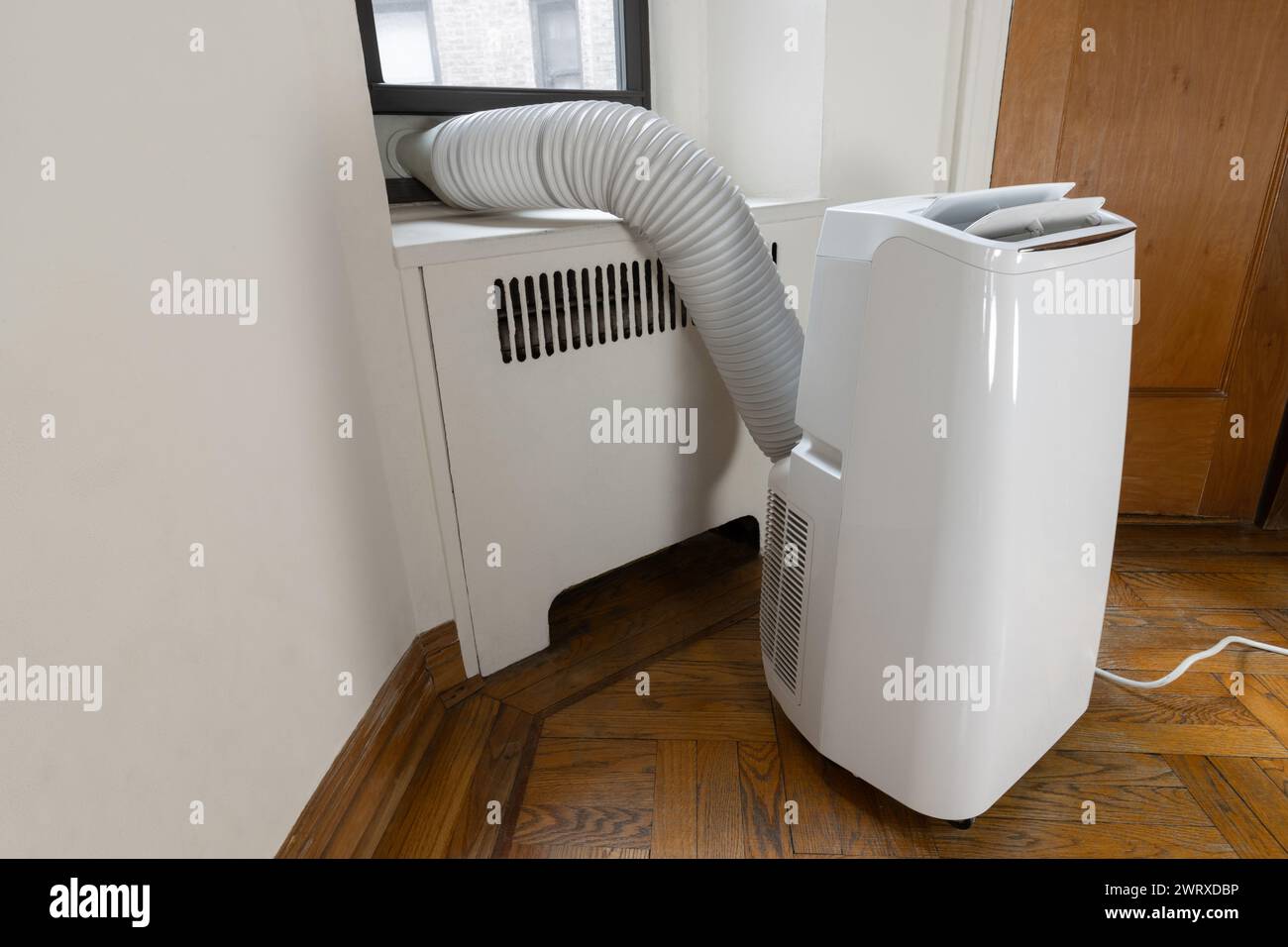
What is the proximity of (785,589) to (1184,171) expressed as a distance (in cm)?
109

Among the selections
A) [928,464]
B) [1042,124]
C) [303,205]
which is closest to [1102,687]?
[928,464]

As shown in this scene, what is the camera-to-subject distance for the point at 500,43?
4.20 ft

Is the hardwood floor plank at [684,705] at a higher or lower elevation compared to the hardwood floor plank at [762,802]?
lower

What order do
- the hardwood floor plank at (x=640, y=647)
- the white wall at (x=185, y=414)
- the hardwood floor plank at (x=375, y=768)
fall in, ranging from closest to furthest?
the white wall at (x=185, y=414)
the hardwood floor plank at (x=375, y=768)
the hardwood floor plank at (x=640, y=647)

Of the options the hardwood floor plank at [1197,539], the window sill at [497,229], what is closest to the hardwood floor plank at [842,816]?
the window sill at [497,229]

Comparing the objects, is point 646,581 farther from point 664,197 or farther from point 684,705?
point 664,197

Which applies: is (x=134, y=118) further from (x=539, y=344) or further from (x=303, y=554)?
(x=539, y=344)

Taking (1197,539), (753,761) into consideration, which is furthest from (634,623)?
(1197,539)

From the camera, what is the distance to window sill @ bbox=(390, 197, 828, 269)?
2.94ft

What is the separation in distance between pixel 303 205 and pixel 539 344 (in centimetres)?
34

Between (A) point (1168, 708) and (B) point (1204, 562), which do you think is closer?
(A) point (1168, 708)

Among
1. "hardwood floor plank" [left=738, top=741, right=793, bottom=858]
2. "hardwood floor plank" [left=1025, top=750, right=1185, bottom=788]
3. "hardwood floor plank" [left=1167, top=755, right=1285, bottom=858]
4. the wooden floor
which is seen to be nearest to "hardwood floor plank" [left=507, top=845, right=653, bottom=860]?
the wooden floor

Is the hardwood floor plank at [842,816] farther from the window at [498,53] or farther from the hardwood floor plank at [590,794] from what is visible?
the window at [498,53]

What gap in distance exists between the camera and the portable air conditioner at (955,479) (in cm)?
67
